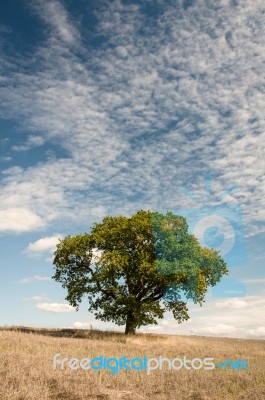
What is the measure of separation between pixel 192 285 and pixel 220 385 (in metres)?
21.7

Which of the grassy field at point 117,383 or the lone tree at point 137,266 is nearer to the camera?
the grassy field at point 117,383

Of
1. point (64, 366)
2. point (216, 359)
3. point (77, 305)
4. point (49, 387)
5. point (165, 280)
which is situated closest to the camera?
point (49, 387)

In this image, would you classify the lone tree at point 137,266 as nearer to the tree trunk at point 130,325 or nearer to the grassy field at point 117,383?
the tree trunk at point 130,325

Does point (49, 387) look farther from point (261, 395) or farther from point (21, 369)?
point (261, 395)

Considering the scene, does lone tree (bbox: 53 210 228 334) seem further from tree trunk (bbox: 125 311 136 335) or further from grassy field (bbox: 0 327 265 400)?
grassy field (bbox: 0 327 265 400)

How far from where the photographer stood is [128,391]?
13070 mm

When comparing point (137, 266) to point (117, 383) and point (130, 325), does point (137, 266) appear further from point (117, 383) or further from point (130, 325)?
point (117, 383)

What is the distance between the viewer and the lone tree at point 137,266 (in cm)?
3572

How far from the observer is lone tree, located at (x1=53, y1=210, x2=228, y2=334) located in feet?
117

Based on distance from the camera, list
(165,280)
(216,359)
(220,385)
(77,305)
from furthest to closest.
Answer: (77,305) → (165,280) → (216,359) → (220,385)

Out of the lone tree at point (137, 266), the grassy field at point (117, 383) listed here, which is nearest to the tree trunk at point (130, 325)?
the lone tree at point (137, 266)

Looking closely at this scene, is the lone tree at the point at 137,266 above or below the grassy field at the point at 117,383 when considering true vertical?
above

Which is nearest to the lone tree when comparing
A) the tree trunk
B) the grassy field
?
the tree trunk

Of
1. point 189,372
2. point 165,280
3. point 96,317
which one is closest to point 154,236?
point 165,280
